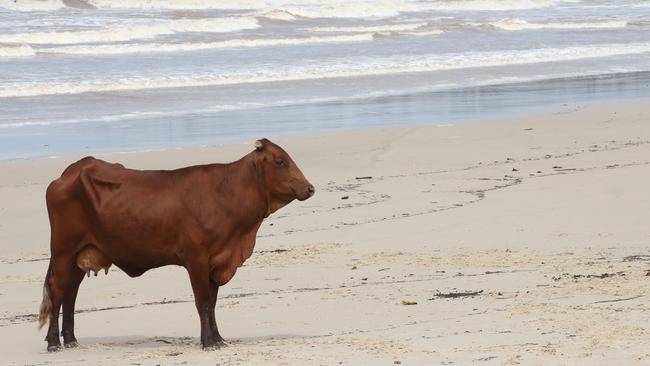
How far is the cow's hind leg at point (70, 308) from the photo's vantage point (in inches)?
296

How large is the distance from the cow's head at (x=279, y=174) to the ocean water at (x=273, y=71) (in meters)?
10.2

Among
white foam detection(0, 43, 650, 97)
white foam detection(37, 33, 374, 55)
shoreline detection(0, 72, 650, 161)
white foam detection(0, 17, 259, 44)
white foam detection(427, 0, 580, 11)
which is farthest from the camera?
white foam detection(427, 0, 580, 11)

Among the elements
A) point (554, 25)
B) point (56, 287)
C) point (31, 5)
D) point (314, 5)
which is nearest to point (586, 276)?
point (56, 287)

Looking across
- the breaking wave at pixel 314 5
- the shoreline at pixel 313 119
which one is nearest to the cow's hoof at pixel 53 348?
the shoreline at pixel 313 119

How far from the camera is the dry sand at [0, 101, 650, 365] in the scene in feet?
22.3

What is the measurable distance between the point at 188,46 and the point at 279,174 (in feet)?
123

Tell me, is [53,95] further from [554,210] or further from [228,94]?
[554,210]

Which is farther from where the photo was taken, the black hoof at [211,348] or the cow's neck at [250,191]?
the cow's neck at [250,191]

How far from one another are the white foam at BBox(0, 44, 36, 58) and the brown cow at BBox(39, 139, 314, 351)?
3265 cm

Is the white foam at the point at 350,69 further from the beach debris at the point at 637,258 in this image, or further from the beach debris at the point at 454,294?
the beach debris at the point at 454,294

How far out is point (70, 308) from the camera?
25.0 feet

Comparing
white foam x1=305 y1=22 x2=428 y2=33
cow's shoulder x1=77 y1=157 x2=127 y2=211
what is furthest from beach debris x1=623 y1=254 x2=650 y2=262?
white foam x1=305 y1=22 x2=428 y2=33

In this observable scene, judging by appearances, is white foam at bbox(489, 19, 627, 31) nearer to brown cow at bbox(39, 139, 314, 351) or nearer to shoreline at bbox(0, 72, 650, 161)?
shoreline at bbox(0, 72, 650, 161)

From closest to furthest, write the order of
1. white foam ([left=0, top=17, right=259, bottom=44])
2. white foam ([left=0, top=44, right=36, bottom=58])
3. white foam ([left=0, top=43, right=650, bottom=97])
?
white foam ([left=0, top=43, right=650, bottom=97])
white foam ([left=0, top=44, right=36, bottom=58])
white foam ([left=0, top=17, right=259, bottom=44])
